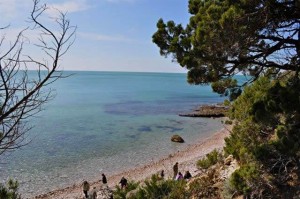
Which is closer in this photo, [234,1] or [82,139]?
[234,1]

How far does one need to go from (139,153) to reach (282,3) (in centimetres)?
2158

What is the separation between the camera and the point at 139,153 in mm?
27984

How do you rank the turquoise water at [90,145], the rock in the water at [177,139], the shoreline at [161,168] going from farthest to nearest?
1. the rock in the water at [177,139]
2. the turquoise water at [90,145]
3. the shoreline at [161,168]

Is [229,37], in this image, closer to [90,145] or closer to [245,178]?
[245,178]

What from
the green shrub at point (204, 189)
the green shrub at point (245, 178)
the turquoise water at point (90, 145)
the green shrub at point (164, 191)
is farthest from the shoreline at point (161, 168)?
the green shrub at point (245, 178)

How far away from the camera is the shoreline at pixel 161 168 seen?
64.3 ft

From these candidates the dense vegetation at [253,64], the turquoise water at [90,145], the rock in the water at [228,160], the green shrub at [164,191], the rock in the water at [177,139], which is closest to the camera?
the dense vegetation at [253,64]

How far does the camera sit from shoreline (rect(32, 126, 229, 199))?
19600mm

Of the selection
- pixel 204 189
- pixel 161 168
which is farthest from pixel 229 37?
pixel 161 168

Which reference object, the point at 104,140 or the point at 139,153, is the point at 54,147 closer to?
the point at 104,140

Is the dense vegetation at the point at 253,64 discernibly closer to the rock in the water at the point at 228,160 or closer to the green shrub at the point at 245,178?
the green shrub at the point at 245,178

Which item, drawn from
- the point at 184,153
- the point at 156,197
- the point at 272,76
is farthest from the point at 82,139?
the point at 272,76

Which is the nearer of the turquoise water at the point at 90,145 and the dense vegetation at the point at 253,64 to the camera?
the dense vegetation at the point at 253,64

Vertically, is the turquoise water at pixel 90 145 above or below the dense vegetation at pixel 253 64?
below
